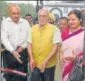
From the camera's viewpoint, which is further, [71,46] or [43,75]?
[43,75]

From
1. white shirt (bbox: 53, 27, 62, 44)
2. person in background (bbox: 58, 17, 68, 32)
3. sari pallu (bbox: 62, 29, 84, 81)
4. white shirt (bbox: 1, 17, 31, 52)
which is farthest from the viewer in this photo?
person in background (bbox: 58, 17, 68, 32)

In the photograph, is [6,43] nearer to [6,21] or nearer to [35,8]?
[6,21]

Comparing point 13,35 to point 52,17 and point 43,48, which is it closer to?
point 43,48

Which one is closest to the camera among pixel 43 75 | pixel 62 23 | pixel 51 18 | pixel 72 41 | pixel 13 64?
pixel 72 41

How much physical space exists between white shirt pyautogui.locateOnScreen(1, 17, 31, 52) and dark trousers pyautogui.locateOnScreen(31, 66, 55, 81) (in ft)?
1.52

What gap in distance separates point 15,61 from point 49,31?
0.75 m

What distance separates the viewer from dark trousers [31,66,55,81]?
5438 millimetres

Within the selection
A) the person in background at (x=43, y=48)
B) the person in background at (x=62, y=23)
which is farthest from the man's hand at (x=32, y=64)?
the person in background at (x=62, y=23)

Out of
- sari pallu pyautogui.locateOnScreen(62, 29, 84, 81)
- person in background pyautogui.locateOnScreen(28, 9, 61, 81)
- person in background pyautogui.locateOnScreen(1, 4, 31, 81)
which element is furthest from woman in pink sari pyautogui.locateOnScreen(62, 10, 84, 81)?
person in background pyautogui.locateOnScreen(1, 4, 31, 81)

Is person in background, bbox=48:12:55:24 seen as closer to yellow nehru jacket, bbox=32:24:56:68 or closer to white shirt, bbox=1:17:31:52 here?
white shirt, bbox=1:17:31:52

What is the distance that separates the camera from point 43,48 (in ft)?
17.6

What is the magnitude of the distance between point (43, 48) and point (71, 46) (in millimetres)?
448

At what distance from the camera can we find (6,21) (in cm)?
570

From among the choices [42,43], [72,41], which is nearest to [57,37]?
[42,43]
